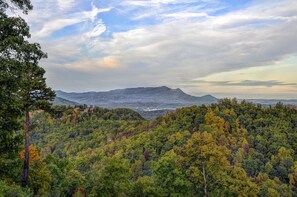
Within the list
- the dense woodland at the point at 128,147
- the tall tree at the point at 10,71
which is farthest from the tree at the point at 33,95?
the tall tree at the point at 10,71

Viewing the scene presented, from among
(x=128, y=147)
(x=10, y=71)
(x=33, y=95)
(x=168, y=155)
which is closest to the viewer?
(x=10, y=71)

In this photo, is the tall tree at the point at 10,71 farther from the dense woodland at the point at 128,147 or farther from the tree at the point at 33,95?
the tree at the point at 33,95

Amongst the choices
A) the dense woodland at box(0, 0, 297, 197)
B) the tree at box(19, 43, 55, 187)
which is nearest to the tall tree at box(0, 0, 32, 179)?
the dense woodland at box(0, 0, 297, 197)

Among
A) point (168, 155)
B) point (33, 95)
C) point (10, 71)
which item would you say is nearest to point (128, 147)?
point (168, 155)

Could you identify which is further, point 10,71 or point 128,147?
point 128,147

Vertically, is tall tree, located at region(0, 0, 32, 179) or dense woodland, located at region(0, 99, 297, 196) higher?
tall tree, located at region(0, 0, 32, 179)

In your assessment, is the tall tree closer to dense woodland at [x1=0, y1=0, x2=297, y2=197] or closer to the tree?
dense woodland at [x1=0, y1=0, x2=297, y2=197]

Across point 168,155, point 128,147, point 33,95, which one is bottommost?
point 128,147

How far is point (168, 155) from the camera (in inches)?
1228

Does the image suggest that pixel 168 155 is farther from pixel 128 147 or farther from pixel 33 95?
pixel 128 147

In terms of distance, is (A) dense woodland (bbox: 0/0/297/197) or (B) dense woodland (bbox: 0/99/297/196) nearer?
(A) dense woodland (bbox: 0/0/297/197)

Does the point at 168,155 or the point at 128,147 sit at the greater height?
the point at 168,155

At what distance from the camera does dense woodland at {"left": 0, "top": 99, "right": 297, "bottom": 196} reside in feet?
88.1

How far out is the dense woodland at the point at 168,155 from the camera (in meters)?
26.8
